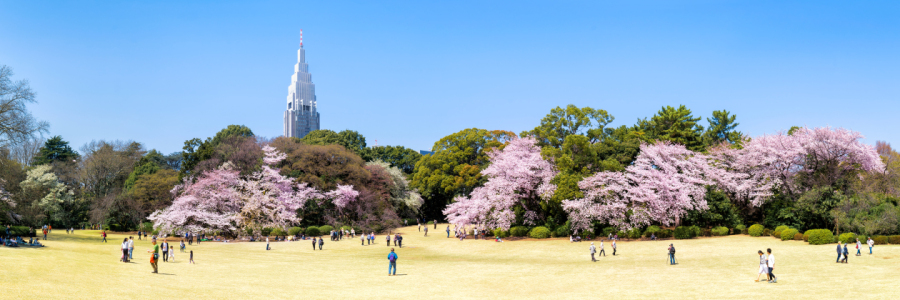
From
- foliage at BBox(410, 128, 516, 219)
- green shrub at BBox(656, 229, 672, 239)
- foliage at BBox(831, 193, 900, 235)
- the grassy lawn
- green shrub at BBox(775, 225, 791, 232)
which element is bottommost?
the grassy lawn

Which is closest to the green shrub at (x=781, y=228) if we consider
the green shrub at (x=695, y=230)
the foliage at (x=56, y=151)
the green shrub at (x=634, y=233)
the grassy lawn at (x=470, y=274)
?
the grassy lawn at (x=470, y=274)

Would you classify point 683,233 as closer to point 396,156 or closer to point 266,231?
point 266,231

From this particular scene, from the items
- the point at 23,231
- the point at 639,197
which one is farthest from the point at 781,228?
the point at 23,231

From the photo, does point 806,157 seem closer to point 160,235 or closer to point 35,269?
point 35,269

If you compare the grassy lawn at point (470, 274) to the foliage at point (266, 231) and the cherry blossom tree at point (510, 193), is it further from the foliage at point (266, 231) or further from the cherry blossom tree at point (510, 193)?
the foliage at point (266, 231)

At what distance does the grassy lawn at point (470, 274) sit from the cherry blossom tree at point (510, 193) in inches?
333

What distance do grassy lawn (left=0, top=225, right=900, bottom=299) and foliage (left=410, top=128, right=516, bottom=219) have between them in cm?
2329

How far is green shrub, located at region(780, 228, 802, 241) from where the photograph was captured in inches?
1478

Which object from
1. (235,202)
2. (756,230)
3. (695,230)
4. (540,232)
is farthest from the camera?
(235,202)

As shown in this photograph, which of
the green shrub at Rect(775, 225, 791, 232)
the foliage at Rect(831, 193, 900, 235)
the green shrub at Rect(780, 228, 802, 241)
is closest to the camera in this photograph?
the foliage at Rect(831, 193, 900, 235)

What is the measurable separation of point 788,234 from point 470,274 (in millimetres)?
25629

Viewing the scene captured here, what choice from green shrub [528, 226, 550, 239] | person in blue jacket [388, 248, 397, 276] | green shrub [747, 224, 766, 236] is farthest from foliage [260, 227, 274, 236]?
green shrub [747, 224, 766, 236]

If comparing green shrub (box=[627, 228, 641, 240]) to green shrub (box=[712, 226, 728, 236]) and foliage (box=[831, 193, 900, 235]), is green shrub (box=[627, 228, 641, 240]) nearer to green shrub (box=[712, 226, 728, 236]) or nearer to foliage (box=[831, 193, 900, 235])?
green shrub (box=[712, 226, 728, 236])

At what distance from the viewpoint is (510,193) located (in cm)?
4716
